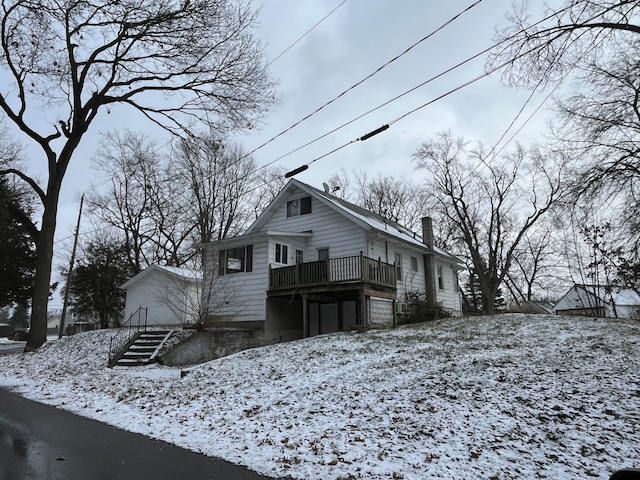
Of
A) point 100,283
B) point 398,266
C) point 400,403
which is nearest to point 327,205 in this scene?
point 398,266

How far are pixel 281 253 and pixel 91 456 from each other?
13762 millimetres

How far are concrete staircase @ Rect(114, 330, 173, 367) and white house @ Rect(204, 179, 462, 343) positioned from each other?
340cm

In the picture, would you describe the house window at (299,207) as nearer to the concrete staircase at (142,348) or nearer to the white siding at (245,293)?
the white siding at (245,293)

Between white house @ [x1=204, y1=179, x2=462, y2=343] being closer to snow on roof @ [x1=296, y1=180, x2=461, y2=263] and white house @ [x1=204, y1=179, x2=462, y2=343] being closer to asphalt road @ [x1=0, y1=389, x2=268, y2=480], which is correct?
snow on roof @ [x1=296, y1=180, x2=461, y2=263]

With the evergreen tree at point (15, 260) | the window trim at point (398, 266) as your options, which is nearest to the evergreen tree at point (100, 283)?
the evergreen tree at point (15, 260)

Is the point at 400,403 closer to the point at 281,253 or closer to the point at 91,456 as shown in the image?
the point at 91,456

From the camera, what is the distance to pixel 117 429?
22.0 feet

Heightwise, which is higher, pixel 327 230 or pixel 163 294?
pixel 327 230

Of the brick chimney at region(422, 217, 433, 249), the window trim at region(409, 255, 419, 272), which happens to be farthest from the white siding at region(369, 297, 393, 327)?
the brick chimney at region(422, 217, 433, 249)

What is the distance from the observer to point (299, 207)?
811 inches

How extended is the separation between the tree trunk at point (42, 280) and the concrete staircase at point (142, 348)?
5288 mm

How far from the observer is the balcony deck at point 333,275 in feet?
52.7

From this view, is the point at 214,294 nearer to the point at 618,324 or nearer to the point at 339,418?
the point at 339,418

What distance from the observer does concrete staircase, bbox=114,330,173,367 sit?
44.3 ft
